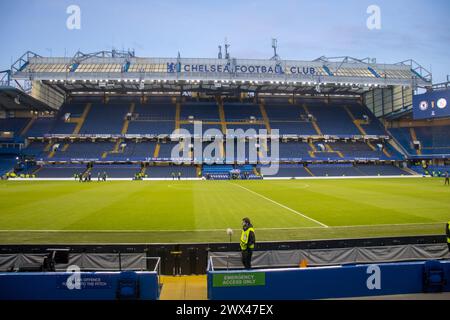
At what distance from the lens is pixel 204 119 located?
73312 mm

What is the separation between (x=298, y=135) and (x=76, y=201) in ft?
171

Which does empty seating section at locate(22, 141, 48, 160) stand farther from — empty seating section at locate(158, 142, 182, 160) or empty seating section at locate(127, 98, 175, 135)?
empty seating section at locate(158, 142, 182, 160)

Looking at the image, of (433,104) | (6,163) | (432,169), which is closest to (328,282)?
(433,104)

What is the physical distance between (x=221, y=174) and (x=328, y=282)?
51357 millimetres

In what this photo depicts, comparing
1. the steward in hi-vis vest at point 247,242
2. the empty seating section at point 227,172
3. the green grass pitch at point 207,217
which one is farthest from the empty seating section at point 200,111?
the steward in hi-vis vest at point 247,242

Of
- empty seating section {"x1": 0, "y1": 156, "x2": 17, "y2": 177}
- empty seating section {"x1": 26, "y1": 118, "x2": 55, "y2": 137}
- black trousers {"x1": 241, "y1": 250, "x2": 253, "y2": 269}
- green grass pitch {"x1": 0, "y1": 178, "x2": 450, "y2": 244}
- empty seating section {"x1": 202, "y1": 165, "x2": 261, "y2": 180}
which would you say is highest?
empty seating section {"x1": 26, "y1": 118, "x2": 55, "y2": 137}

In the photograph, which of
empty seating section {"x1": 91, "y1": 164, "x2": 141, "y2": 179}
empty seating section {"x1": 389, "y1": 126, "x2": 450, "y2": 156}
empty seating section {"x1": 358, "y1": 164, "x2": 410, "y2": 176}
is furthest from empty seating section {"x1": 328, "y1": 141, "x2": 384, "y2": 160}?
empty seating section {"x1": 91, "y1": 164, "x2": 141, "y2": 179}

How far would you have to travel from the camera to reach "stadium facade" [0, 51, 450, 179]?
208 feet

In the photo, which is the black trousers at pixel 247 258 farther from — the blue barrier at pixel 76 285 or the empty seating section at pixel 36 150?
the empty seating section at pixel 36 150

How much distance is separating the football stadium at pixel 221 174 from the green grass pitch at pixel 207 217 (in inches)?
6.7

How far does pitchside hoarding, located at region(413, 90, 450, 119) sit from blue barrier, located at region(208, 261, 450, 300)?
45824 millimetres

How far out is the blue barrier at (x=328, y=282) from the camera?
8.30 m

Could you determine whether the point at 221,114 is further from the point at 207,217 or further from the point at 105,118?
the point at 207,217

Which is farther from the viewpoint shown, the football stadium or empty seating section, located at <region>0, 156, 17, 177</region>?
empty seating section, located at <region>0, 156, 17, 177</region>
